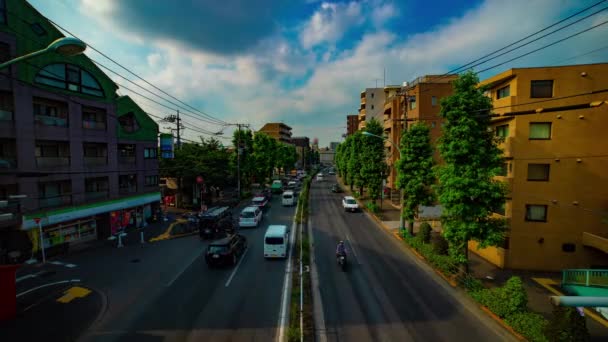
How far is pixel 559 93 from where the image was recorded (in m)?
17.0

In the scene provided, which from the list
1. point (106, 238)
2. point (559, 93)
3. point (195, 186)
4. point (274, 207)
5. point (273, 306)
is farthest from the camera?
point (274, 207)

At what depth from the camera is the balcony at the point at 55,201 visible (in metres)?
19.4

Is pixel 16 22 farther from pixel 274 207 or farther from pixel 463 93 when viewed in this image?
pixel 274 207

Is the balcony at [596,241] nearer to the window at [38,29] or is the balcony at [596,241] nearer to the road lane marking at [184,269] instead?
the road lane marking at [184,269]

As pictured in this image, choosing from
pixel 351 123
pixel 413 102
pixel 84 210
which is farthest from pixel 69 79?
pixel 351 123

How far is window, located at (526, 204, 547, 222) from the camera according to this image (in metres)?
17.6

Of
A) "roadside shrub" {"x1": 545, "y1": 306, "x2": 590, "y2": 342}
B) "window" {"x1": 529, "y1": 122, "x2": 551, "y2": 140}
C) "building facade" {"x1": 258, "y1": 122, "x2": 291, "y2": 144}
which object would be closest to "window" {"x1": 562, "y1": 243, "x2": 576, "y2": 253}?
"window" {"x1": 529, "y1": 122, "x2": 551, "y2": 140}

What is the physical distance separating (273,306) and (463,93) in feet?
47.6

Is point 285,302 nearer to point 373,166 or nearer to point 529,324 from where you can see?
point 529,324

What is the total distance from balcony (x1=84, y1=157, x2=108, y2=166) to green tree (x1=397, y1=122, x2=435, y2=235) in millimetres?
26210

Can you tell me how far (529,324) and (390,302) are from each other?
5.32m

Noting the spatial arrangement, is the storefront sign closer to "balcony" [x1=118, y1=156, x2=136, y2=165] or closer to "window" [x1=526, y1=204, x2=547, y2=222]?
"balcony" [x1=118, y1=156, x2=136, y2=165]

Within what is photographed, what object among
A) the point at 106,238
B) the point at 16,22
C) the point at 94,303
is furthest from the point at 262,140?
the point at 94,303

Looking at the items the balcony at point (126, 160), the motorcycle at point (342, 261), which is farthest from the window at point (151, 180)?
the motorcycle at point (342, 261)
